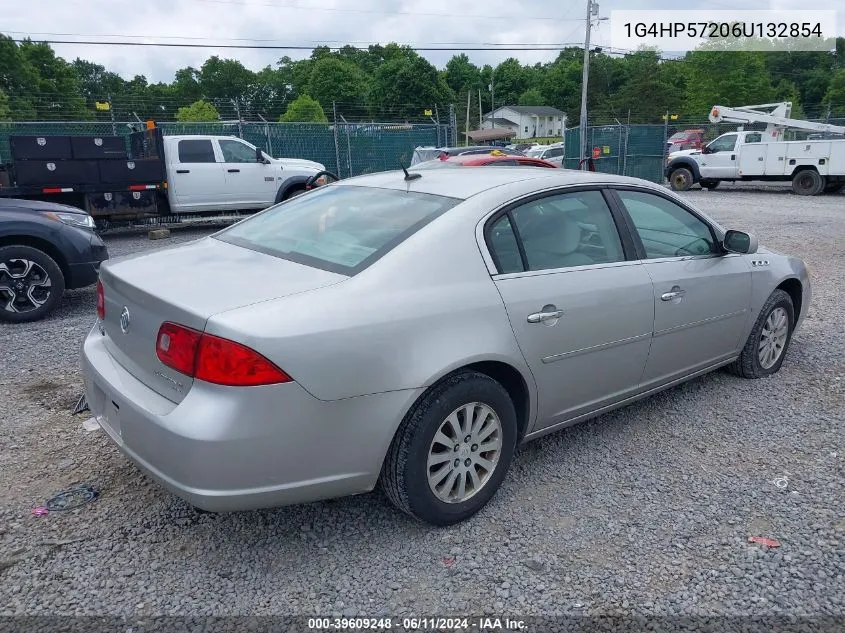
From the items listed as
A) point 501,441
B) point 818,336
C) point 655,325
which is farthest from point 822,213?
point 501,441

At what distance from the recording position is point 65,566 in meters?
2.67

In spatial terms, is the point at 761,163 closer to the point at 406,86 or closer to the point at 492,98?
the point at 406,86

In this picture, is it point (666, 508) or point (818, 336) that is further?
point (818, 336)

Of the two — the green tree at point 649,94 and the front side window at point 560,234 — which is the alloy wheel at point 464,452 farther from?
the green tree at point 649,94

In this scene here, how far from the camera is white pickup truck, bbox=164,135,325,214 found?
41.8 ft

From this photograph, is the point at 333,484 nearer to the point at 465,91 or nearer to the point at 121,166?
the point at 121,166

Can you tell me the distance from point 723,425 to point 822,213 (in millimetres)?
13284

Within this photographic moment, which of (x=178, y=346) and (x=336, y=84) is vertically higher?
(x=336, y=84)

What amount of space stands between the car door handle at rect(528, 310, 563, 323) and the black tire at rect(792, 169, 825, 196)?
19233 millimetres

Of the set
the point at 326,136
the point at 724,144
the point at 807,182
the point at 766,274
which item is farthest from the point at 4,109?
the point at 766,274

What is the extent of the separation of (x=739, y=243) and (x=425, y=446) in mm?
2550

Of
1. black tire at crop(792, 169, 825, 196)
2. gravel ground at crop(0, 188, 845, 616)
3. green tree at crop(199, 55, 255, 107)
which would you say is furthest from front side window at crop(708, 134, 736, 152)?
green tree at crop(199, 55, 255, 107)

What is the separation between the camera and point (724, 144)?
20922mm

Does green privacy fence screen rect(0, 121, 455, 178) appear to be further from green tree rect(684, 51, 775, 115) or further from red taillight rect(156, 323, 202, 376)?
green tree rect(684, 51, 775, 115)
